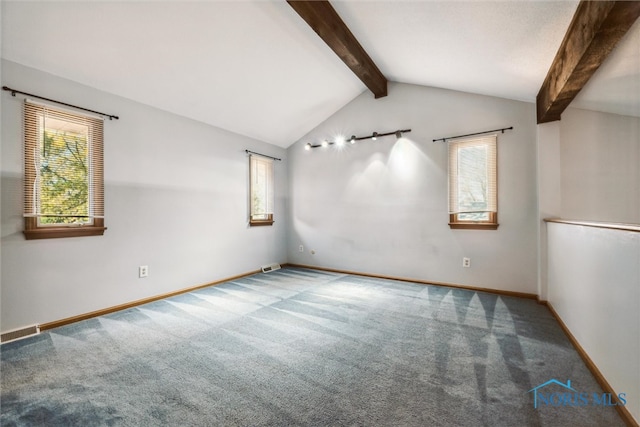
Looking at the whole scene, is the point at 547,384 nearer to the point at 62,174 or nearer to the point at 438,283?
the point at 438,283

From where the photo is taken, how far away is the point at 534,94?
313 cm

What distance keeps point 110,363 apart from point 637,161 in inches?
216

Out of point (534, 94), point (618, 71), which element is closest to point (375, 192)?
point (534, 94)

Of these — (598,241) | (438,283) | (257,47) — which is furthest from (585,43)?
(438,283)

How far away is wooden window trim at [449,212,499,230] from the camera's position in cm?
352

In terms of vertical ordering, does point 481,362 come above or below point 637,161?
below

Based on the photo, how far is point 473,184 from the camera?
367cm

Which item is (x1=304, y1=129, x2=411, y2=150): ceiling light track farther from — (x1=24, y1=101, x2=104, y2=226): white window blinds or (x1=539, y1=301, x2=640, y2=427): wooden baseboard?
(x1=24, y1=101, x2=104, y2=226): white window blinds

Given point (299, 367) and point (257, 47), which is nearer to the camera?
point (299, 367)

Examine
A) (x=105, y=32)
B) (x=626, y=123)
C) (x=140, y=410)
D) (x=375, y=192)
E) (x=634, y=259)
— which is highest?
(x=105, y=32)

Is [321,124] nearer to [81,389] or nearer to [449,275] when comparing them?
[449,275]

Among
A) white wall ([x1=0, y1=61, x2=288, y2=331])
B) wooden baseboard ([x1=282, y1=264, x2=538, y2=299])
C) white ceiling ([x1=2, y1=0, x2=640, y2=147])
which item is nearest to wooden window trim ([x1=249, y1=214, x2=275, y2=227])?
white wall ([x1=0, y1=61, x2=288, y2=331])

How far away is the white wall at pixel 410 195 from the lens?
341cm

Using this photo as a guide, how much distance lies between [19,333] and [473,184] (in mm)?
5141
